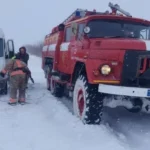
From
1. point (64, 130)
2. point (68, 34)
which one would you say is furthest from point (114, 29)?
point (64, 130)

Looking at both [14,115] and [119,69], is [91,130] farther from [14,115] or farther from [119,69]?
[14,115]

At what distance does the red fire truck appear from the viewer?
6.06m

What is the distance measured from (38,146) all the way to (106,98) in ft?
6.17

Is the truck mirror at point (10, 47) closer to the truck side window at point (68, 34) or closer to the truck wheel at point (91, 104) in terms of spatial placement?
the truck side window at point (68, 34)

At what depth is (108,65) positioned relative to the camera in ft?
20.2

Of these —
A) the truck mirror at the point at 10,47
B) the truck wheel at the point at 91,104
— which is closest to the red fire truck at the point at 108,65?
the truck wheel at the point at 91,104

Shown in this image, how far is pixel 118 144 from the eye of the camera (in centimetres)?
555

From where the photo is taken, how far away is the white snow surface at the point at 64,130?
5559mm

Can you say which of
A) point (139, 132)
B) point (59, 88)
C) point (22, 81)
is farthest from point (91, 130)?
point (59, 88)

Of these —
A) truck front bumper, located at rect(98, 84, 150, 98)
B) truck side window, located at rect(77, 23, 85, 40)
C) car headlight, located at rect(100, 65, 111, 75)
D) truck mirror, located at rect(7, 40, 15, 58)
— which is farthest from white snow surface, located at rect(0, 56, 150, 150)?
truck mirror, located at rect(7, 40, 15, 58)

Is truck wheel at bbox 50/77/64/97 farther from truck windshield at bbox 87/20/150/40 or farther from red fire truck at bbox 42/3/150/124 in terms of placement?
truck windshield at bbox 87/20/150/40

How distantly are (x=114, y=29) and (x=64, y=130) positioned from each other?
98.8 inches

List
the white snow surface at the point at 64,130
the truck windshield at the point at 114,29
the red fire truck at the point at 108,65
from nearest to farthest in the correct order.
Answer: the white snow surface at the point at 64,130 → the red fire truck at the point at 108,65 → the truck windshield at the point at 114,29

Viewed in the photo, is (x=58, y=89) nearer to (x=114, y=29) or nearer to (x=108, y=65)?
(x=114, y=29)
